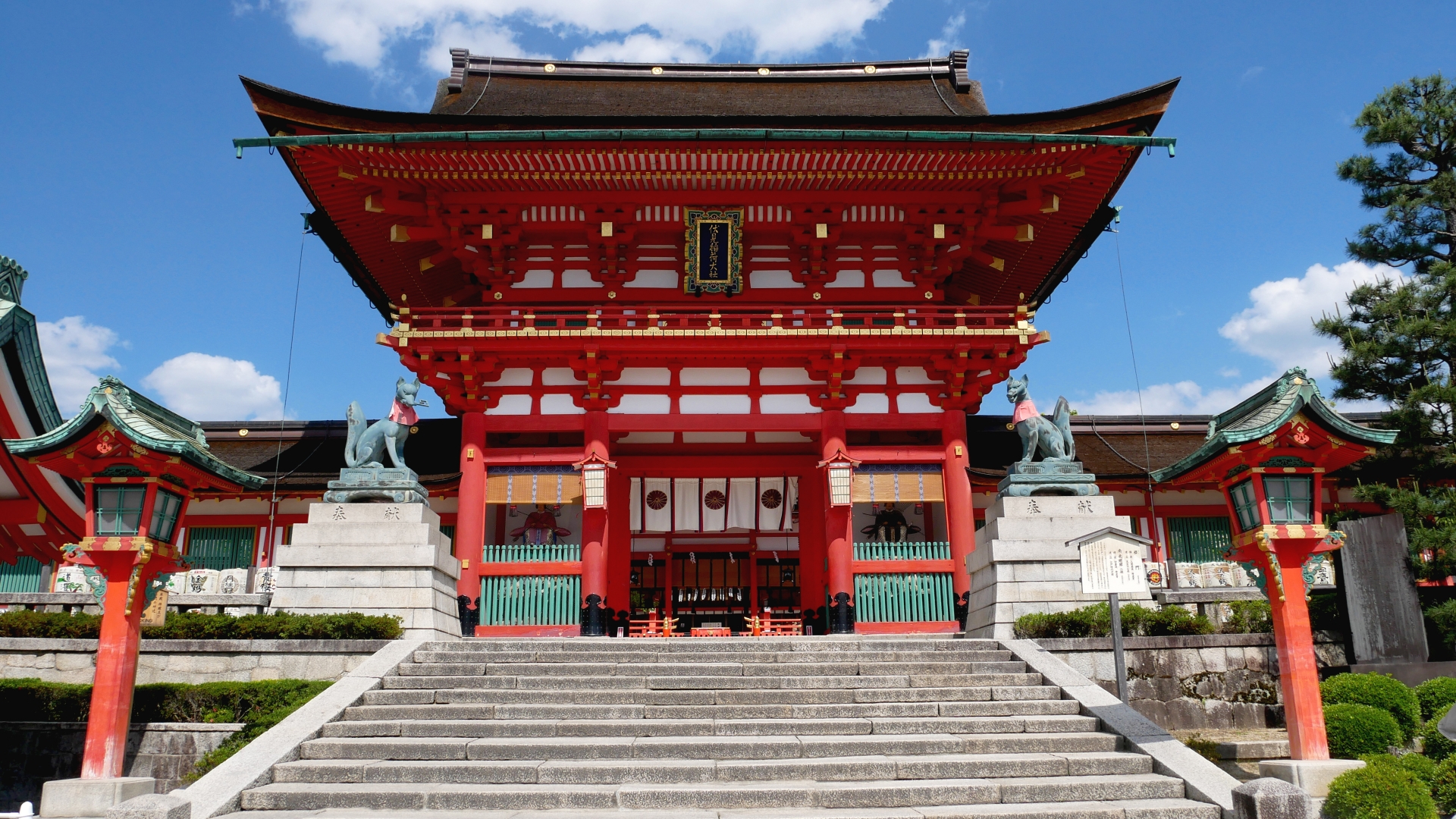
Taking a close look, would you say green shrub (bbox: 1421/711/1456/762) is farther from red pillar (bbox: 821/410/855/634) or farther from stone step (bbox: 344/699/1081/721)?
red pillar (bbox: 821/410/855/634)

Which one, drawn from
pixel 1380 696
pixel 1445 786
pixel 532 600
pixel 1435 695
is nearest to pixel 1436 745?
pixel 1380 696

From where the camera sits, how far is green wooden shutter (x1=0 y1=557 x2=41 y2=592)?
52.9 ft

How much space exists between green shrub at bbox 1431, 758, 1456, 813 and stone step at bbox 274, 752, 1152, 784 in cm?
224

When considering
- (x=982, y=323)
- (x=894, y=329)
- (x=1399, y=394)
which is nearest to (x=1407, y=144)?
(x=1399, y=394)

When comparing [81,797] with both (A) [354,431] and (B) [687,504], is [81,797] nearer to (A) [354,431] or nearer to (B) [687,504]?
(A) [354,431]

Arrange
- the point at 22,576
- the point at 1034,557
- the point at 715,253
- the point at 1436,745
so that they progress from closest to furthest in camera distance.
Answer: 1. the point at 1436,745
2. the point at 1034,557
3. the point at 22,576
4. the point at 715,253

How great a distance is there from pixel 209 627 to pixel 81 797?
3.33 metres

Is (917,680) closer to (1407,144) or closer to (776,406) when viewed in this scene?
(776,406)

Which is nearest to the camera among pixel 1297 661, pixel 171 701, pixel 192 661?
pixel 1297 661

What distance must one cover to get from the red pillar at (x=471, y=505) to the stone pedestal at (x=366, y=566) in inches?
71.9

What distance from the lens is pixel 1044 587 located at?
503 inches

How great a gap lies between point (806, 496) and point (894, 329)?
14.5 ft

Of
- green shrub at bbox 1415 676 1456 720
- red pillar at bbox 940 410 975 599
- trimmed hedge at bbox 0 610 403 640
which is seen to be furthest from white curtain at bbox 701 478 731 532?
green shrub at bbox 1415 676 1456 720

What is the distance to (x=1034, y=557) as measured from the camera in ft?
42.4
